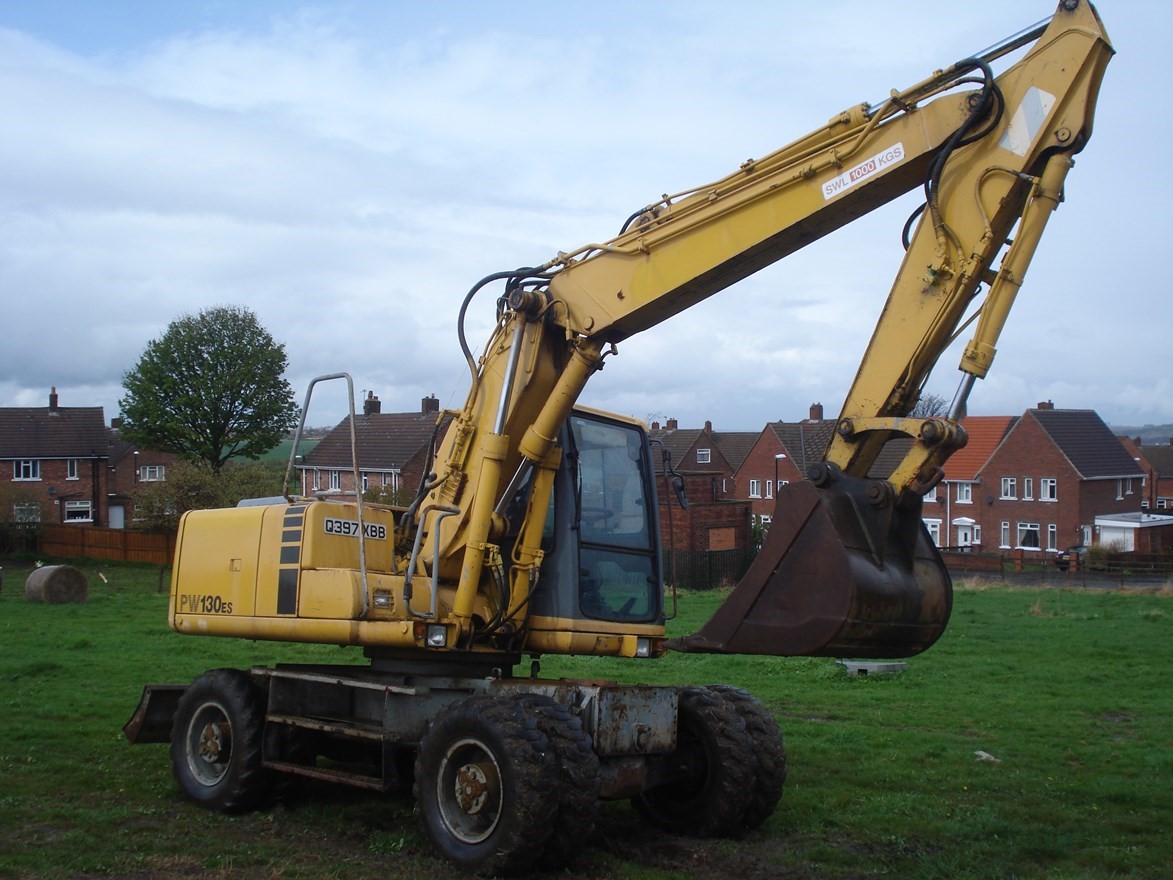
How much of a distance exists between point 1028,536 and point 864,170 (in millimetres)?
54928

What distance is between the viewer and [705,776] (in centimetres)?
802

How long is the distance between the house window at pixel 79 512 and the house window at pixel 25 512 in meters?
10.7

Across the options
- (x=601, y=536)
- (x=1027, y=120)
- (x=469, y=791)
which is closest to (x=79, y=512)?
(x=601, y=536)

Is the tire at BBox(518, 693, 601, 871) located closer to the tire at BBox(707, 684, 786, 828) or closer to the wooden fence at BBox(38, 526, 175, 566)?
the tire at BBox(707, 684, 786, 828)

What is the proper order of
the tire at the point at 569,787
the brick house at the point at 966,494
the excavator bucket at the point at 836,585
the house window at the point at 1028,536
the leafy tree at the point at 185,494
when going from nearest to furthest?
the excavator bucket at the point at 836,585, the tire at the point at 569,787, the leafy tree at the point at 185,494, the house window at the point at 1028,536, the brick house at the point at 966,494

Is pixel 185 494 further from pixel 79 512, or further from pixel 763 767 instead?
pixel 763 767

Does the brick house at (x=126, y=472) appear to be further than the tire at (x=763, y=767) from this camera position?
Yes

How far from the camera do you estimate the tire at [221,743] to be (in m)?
8.62

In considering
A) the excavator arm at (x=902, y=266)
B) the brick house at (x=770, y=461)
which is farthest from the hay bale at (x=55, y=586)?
the brick house at (x=770, y=461)

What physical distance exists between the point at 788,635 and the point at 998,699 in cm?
966

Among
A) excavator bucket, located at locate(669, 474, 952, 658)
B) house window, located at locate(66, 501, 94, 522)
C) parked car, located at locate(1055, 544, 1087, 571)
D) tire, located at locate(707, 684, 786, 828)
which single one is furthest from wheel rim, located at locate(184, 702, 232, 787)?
house window, located at locate(66, 501, 94, 522)

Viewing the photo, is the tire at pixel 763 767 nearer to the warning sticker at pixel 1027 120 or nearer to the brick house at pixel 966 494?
the warning sticker at pixel 1027 120

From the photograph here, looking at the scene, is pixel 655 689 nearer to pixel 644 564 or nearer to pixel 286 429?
pixel 644 564

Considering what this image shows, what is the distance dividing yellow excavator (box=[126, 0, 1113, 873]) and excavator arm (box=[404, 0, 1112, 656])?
0.01 m
